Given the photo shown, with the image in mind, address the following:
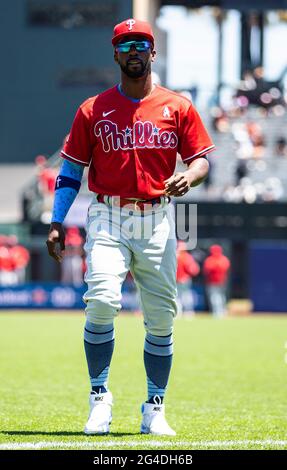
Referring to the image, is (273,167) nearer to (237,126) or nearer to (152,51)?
(237,126)

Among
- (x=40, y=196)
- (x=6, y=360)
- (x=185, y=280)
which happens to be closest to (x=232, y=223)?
(x=185, y=280)

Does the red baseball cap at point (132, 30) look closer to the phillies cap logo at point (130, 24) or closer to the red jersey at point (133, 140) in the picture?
the phillies cap logo at point (130, 24)

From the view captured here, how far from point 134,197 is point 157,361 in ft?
2.95

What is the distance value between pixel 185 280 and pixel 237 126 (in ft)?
26.7

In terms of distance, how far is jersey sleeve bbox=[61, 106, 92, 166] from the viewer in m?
5.92

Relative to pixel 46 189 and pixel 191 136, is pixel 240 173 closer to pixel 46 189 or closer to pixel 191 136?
pixel 46 189

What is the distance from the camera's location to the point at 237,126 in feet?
104

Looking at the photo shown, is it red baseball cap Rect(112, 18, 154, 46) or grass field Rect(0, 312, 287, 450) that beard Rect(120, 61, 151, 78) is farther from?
grass field Rect(0, 312, 287, 450)

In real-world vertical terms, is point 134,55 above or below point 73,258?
above

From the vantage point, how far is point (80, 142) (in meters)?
5.95

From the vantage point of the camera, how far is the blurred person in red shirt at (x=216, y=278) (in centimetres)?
2492

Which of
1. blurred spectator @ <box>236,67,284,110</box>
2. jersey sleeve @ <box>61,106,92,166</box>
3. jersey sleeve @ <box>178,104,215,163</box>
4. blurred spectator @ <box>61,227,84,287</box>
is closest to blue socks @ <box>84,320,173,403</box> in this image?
jersey sleeve @ <box>61,106,92,166</box>

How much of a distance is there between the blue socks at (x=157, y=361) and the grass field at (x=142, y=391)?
0.88ft

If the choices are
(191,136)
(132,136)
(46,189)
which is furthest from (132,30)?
(46,189)
